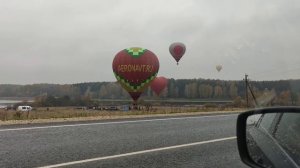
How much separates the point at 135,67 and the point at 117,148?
145ft

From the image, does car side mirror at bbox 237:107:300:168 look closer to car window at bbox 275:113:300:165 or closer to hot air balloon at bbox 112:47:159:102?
car window at bbox 275:113:300:165

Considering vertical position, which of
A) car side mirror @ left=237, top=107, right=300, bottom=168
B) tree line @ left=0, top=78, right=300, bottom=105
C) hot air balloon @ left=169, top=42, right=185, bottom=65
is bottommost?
car side mirror @ left=237, top=107, right=300, bottom=168

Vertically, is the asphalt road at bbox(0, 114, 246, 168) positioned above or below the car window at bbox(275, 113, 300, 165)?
below

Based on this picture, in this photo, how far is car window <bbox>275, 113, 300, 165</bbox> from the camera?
2.34 metres

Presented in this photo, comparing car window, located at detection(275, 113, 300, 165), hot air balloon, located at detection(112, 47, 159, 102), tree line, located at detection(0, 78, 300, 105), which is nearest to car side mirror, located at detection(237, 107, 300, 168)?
car window, located at detection(275, 113, 300, 165)

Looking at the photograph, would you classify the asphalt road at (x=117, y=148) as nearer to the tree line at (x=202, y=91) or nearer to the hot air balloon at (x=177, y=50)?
the tree line at (x=202, y=91)

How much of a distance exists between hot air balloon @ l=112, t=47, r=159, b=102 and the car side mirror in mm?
51009

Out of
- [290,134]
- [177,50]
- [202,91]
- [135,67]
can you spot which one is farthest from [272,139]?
[202,91]

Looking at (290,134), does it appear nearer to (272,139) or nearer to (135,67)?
(272,139)

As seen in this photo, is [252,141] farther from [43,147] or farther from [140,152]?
[43,147]

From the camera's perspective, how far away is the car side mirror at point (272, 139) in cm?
236

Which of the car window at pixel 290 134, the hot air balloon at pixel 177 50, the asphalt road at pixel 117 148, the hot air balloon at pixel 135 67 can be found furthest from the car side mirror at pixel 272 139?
the hot air balloon at pixel 177 50

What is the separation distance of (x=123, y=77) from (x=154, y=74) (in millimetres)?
3683

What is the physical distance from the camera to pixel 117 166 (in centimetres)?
749
